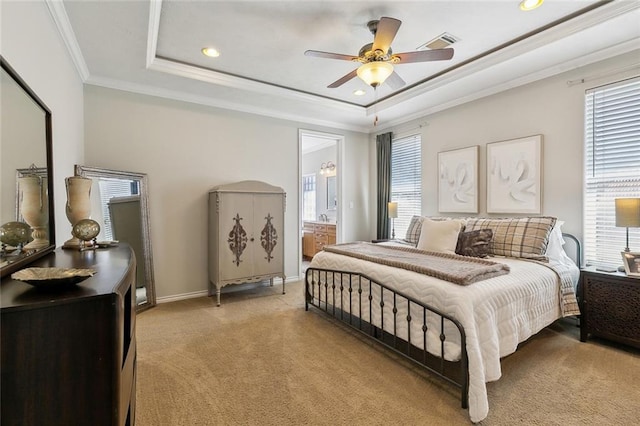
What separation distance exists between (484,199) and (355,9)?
2.77m

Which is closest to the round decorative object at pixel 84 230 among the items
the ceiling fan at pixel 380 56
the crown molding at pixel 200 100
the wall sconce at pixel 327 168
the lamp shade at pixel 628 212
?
the ceiling fan at pixel 380 56

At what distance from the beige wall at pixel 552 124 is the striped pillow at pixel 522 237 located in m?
0.35

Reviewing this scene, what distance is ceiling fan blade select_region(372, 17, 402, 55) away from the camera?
2082mm

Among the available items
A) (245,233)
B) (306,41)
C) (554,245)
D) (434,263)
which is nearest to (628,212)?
(554,245)

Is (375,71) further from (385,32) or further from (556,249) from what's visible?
(556,249)

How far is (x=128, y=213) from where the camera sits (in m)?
3.47

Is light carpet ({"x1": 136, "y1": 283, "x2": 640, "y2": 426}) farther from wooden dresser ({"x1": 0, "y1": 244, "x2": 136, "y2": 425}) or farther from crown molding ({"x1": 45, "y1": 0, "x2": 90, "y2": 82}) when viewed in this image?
crown molding ({"x1": 45, "y1": 0, "x2": 90, "y2": 82})

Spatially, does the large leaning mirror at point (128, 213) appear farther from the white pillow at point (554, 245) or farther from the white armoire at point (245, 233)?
the white pillow at point (554, 245)

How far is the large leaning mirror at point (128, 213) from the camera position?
10.5 feet

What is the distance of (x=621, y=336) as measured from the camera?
8.04ft

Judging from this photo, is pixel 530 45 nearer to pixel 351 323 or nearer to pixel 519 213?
pixel 519 213

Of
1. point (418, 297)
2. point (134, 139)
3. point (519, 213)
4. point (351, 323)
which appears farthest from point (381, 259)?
point (134, 139)

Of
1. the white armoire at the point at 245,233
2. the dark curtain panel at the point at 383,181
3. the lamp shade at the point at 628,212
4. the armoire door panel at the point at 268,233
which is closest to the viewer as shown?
the lamp shade at the point at 628,212

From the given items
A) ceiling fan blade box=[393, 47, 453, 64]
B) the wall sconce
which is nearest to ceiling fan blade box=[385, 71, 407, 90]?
ceiling fan blade box=[393, 47, 453, 64]
